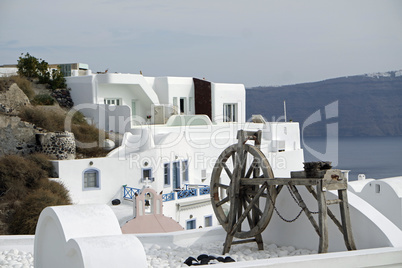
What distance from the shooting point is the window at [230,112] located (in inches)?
1372

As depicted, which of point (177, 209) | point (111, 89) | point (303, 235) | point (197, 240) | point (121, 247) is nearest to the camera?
point (121, 247)

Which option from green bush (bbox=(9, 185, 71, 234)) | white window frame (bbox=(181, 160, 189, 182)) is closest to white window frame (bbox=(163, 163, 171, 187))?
white window frame (bbox=(181, 160, 189, 182))

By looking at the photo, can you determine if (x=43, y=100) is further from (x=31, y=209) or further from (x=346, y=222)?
(x=346, y=222)

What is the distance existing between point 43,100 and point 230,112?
36.7 feet

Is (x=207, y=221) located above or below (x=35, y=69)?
below

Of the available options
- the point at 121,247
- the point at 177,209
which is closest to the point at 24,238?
the point at 121,247

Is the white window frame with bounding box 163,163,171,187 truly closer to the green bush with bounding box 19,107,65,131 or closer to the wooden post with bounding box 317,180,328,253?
the green bush with bounding box 19,107,65,131

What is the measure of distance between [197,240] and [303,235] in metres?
2.09

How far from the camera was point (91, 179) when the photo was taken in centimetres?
2242

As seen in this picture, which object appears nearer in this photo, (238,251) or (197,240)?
(238,251)

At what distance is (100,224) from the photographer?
7.00m

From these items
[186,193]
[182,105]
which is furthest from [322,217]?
[182,105]

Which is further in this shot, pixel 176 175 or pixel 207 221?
pixel 176 175

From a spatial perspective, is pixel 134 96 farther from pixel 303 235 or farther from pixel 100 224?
pixel 100 224
